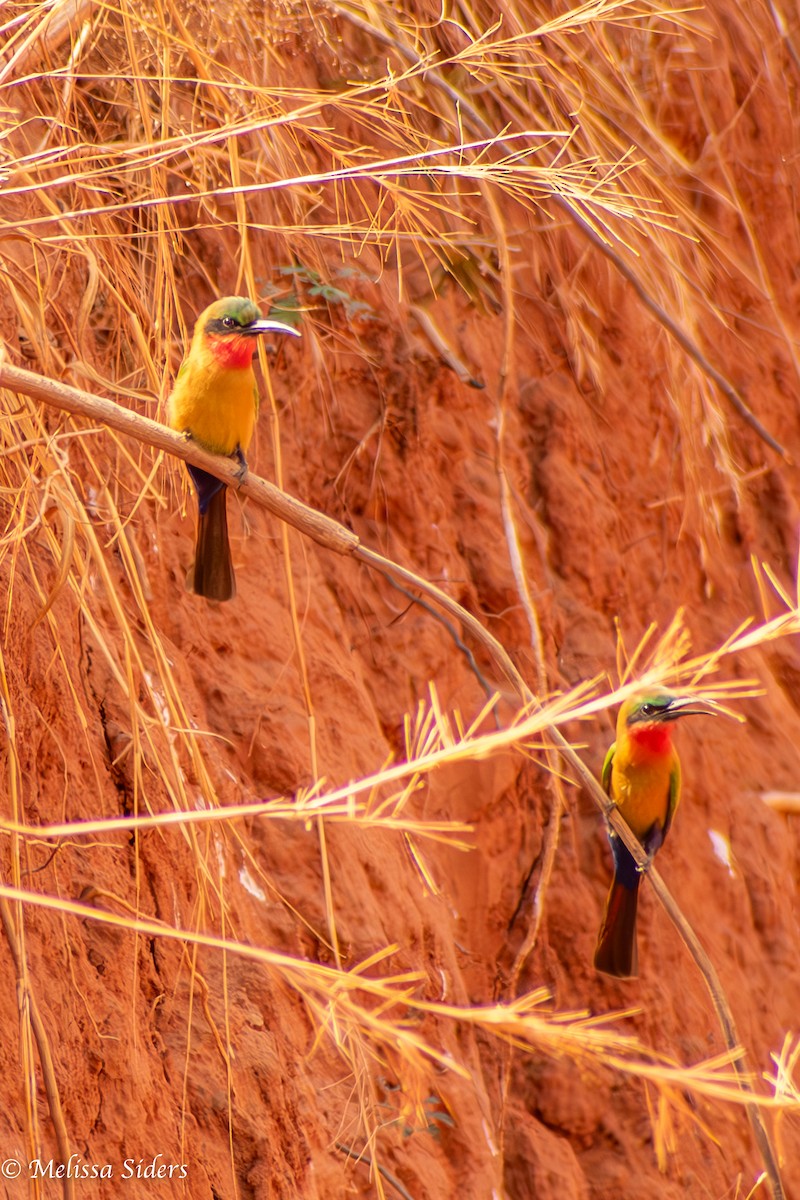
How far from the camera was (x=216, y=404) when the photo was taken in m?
2.47

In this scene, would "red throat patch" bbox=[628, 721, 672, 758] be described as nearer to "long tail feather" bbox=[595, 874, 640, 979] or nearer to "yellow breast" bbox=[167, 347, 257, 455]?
"long tail feather" bbox=[595, 874, 640, 979]

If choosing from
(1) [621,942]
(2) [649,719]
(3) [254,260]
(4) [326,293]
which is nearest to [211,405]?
(4) [326,293]

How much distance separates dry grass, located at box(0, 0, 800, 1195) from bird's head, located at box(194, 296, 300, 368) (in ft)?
0.36

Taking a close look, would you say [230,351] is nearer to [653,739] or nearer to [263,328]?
[263,328]

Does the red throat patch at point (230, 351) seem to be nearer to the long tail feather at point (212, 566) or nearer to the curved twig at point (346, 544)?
the long tail feather at point (212, 566)

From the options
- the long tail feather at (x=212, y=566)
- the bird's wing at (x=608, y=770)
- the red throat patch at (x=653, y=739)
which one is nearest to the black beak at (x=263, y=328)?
the long tail feather at (x=212, y=566)

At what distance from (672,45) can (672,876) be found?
3074 millimetres

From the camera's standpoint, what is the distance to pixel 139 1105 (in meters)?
2.28

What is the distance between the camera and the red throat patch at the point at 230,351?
97.4 inches

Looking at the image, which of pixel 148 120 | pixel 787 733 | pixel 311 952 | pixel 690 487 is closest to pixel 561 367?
pixel 690 487

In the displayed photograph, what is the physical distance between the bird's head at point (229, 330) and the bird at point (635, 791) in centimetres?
127

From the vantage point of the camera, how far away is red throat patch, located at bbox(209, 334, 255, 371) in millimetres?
2475

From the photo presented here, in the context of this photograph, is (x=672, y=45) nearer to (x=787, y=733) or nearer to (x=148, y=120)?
(x=787, y=733)

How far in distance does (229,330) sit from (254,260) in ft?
3.39
